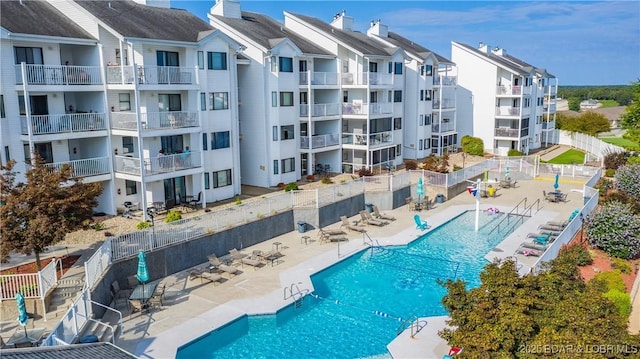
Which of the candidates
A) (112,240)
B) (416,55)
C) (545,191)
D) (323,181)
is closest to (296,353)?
(112,240)

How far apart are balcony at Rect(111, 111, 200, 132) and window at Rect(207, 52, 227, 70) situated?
139 inches

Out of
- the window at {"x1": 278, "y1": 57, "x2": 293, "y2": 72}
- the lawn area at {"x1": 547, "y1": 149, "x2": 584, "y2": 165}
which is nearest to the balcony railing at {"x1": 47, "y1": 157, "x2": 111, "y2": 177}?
the window at {"x1": 278, "y1": 57, "x2": 293, "y2": 72}

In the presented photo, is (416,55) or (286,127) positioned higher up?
(416,55)

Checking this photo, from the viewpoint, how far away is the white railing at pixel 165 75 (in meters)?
27.6

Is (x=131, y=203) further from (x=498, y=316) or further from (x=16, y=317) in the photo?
(x=498, y=316)

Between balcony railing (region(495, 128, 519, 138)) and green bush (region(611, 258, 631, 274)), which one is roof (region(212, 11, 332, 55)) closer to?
green bush (region(611, 258, 631, 274))

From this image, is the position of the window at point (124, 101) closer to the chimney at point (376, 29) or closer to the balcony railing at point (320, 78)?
the balcony railing at point (320, 78)

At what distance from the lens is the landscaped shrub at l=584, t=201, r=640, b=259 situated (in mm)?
25266

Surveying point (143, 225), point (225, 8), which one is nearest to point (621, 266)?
point (143, 225)

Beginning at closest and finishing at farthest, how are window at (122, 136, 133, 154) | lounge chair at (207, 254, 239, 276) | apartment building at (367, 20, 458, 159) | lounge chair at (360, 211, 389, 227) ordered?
lounge chair at (207, 254, 239, 276) → window at (122, 136, 133, 154) → lounge chair at (360, 211, 389, 227) → apartment building at (367, 20, 458, 159)

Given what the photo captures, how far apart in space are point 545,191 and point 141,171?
2953cm

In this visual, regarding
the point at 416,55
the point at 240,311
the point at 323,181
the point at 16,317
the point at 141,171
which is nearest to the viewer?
the point at 16,317

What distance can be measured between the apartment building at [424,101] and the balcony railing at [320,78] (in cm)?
1104

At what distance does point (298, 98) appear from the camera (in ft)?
127
